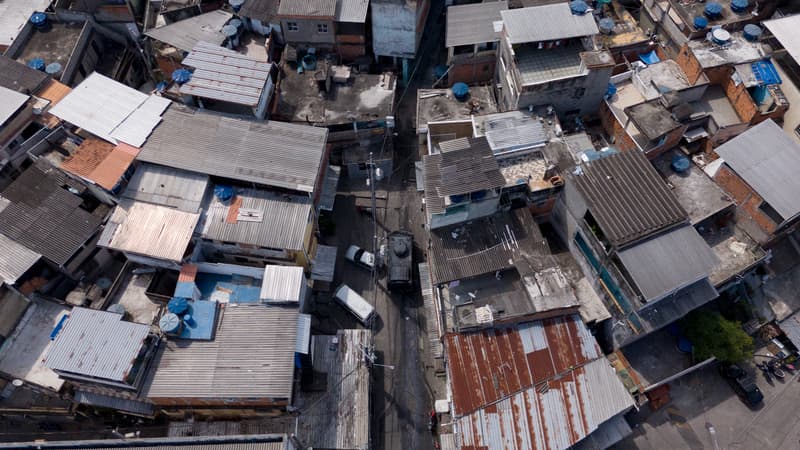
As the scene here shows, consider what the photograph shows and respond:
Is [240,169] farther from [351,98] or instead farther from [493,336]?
[493,336]

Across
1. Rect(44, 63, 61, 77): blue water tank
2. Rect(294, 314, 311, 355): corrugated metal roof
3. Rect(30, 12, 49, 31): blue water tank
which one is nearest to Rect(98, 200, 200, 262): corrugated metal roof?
Rect(294, 314, 311, 355): corrugated metal roof

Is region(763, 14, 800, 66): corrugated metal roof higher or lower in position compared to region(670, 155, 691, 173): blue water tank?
higher

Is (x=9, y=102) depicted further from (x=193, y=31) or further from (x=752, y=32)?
(x=752, y=32)

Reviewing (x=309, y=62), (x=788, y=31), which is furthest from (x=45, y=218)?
(x=788, y=31)

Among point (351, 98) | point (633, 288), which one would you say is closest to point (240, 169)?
point (351, 98)

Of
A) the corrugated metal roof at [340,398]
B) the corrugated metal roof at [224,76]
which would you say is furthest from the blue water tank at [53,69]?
the corrugated metal roof at [340,398]

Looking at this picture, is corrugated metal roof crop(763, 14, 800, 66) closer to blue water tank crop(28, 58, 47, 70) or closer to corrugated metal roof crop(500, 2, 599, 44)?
corrugated metal roof crop(500, 2, 599, 44)
